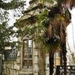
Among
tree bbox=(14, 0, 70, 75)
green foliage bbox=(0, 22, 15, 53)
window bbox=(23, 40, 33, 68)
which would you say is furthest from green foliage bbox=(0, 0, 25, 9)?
window bbox=(23, 40, 33, 68)

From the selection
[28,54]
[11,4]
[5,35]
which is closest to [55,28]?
[5,35]

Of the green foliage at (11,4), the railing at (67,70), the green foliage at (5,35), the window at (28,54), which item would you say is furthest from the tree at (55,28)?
the window at (28,54)

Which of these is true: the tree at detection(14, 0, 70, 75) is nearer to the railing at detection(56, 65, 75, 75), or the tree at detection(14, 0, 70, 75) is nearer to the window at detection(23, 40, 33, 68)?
the railing at detection(56, 65, 75, 75)

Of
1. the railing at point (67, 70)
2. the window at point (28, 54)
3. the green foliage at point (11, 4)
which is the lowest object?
the railing at point (67, 70)

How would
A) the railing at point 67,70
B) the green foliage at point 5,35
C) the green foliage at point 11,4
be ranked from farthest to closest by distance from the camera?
the railing at point 67,70 < the green foliage at point 11,4 < the green foliage at point 5,35

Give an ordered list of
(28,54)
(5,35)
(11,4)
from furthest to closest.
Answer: (28,54), (11,4), (5,35)

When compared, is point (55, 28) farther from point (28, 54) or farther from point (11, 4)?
point (28, 54)

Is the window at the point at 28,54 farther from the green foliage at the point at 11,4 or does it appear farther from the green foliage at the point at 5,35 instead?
the green foliage at the point at 11,4

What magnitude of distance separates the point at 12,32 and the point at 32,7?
185 inches

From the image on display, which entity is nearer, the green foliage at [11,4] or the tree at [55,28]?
the tree at [55,28]

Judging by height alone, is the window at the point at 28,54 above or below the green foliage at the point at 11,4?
below

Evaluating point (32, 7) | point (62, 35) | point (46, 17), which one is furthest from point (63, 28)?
point (32, 7)

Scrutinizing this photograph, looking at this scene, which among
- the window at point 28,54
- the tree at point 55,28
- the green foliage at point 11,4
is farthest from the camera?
the window at point 28,54

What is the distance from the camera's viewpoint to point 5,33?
13.6 meters
